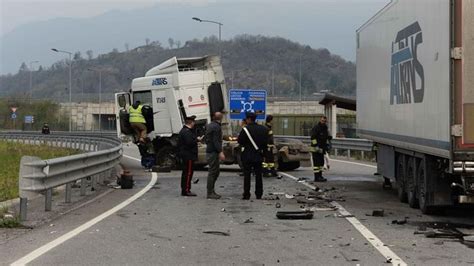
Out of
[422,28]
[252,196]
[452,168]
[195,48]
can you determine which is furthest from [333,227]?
[195,48]

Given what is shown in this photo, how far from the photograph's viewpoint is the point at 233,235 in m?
9.31

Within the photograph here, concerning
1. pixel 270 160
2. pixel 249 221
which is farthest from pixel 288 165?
pixel 249 221

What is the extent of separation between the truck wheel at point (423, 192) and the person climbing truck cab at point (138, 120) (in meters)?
12.3

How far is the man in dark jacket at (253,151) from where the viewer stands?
14102mm

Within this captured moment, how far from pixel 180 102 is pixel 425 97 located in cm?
1208

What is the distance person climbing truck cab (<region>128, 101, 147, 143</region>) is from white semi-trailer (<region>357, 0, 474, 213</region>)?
30.0 ft

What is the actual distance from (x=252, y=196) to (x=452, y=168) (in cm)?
587

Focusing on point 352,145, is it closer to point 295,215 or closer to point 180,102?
point 180,102

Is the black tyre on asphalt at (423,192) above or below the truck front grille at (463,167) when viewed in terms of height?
below

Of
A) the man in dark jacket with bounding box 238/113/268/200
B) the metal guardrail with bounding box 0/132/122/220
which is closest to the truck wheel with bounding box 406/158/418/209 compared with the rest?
the man in dark jacket with bounding box 238/113/268/200

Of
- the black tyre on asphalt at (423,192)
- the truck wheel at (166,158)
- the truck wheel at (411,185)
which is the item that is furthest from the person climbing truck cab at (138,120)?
the black tyre on asphalt at (423,192)

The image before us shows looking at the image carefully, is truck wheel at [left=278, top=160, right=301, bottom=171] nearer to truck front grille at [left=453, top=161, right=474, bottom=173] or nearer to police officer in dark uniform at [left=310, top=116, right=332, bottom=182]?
police officer in dark uniform at [left=310, top=116, right=332, bottom=182]

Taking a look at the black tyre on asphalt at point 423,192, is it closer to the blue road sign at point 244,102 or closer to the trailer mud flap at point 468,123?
the trailer mud flap at point 468,123

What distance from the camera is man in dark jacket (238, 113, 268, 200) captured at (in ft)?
46.3
